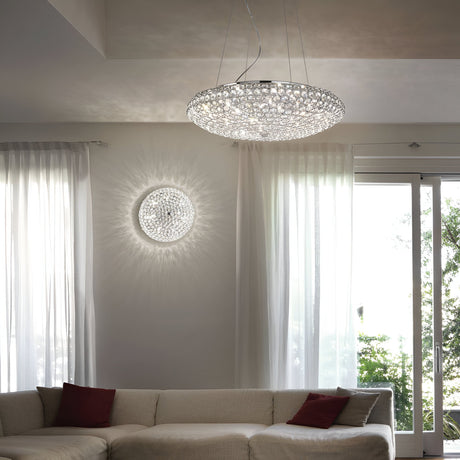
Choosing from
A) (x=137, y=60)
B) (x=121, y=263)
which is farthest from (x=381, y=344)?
(x=137, y=60)

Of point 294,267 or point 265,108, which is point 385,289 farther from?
point 265,108

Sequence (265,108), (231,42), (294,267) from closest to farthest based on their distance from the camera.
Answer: (265,108)
(231,42)
(294,267)

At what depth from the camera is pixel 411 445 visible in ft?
17.3

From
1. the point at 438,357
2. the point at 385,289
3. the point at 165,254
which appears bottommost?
the point at 438,357

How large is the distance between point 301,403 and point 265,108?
2447 millimetres

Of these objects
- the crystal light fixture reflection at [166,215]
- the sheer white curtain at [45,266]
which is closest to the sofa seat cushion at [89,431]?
the sheer white curtain at [45,266]

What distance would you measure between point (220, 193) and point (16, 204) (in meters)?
1.71

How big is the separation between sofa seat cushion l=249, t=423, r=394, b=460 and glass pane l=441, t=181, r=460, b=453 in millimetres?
1479

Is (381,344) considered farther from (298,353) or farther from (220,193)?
(220,193)

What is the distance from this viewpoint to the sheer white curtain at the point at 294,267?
5.23 metres

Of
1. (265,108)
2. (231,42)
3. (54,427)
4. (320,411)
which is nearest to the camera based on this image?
(265,108)

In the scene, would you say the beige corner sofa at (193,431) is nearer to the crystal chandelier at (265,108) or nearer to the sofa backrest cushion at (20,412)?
the sofa backrest cushion at (20,412)

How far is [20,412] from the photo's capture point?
4488 millimetres

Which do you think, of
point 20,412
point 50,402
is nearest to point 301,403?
point 50,402
